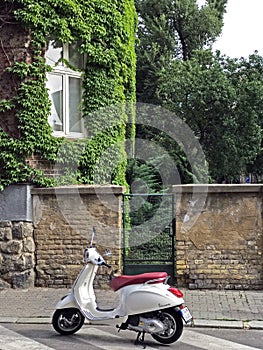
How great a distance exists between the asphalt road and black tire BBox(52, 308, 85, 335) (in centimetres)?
9

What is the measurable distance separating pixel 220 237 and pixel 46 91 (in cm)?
471

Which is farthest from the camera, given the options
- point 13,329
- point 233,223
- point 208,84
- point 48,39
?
point 208,84

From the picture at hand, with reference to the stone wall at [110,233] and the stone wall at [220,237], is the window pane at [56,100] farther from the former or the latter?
the stone wall at [220,237]

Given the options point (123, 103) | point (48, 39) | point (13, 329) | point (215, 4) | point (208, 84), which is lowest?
point (13, 329)

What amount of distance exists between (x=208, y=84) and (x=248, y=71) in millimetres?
3005

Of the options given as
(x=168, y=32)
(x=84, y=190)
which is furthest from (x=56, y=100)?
(x=168, y=32)

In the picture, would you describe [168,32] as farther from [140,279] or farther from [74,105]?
[140,279]

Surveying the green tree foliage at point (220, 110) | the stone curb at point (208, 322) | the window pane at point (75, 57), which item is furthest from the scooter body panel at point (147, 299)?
the green tree foliage at point (220, 110)

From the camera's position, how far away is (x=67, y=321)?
7.62 meters

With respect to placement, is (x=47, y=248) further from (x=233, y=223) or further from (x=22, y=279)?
(x=233, y=223)

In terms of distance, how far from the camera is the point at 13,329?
26.2ft

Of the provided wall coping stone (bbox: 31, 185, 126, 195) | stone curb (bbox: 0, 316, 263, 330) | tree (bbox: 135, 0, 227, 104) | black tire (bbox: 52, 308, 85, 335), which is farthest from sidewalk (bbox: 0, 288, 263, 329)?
tree (bbox: 135, 0, 227, 104)

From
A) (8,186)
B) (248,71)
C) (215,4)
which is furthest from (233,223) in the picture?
(215,4)

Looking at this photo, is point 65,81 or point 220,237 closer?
point 220,237
